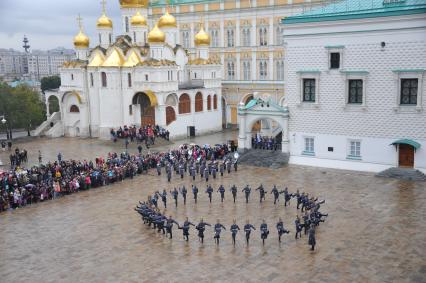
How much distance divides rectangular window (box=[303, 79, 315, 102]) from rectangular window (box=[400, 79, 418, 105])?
195 inches

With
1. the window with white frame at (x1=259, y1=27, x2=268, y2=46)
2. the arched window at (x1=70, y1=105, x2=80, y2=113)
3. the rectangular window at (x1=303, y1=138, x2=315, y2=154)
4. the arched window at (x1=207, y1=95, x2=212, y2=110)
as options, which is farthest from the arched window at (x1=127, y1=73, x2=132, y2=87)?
the rectangular window at (x1=303, y1=138, x2=315, y2=154)

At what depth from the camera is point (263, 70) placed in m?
48.3

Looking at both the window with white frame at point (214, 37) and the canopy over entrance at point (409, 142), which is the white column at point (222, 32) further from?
the canopy over entrance at point (409, 142)

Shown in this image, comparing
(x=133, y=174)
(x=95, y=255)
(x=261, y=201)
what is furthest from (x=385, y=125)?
(x=95, y=255)

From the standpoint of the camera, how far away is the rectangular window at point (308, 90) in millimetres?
29125

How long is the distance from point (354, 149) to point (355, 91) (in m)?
3.18

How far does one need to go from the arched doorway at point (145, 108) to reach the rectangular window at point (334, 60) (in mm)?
16593

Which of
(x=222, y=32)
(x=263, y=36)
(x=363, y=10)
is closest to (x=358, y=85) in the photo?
(x=363, y=10)

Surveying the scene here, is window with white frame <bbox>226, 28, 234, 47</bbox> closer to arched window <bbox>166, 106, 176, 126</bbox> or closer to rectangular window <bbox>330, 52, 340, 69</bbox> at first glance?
arched window <bbox>166, 106, 176, 126</bbox>

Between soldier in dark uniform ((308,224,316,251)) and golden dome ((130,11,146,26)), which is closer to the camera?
soldier in dark uniform ((308,224,316,251))

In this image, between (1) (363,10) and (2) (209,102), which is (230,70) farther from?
(1) (363,10)

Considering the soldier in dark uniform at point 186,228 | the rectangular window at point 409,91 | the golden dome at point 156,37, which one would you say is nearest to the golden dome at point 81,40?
the golden dome at point 156,37

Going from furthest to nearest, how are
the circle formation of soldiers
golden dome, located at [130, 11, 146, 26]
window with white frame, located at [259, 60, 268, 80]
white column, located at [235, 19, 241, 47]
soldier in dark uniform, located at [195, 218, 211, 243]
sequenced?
1. white column, located at [235, 19, 241, 47]
2. window with white frame, located at [259, 60, 268, 80]
3. golden dome, located at [130, 11, 146, 26]
4. soldier in dark uniform, located at [195, 218, 211, 243]
5. the circle formation of soldiers

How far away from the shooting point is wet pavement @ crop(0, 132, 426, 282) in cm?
1502
